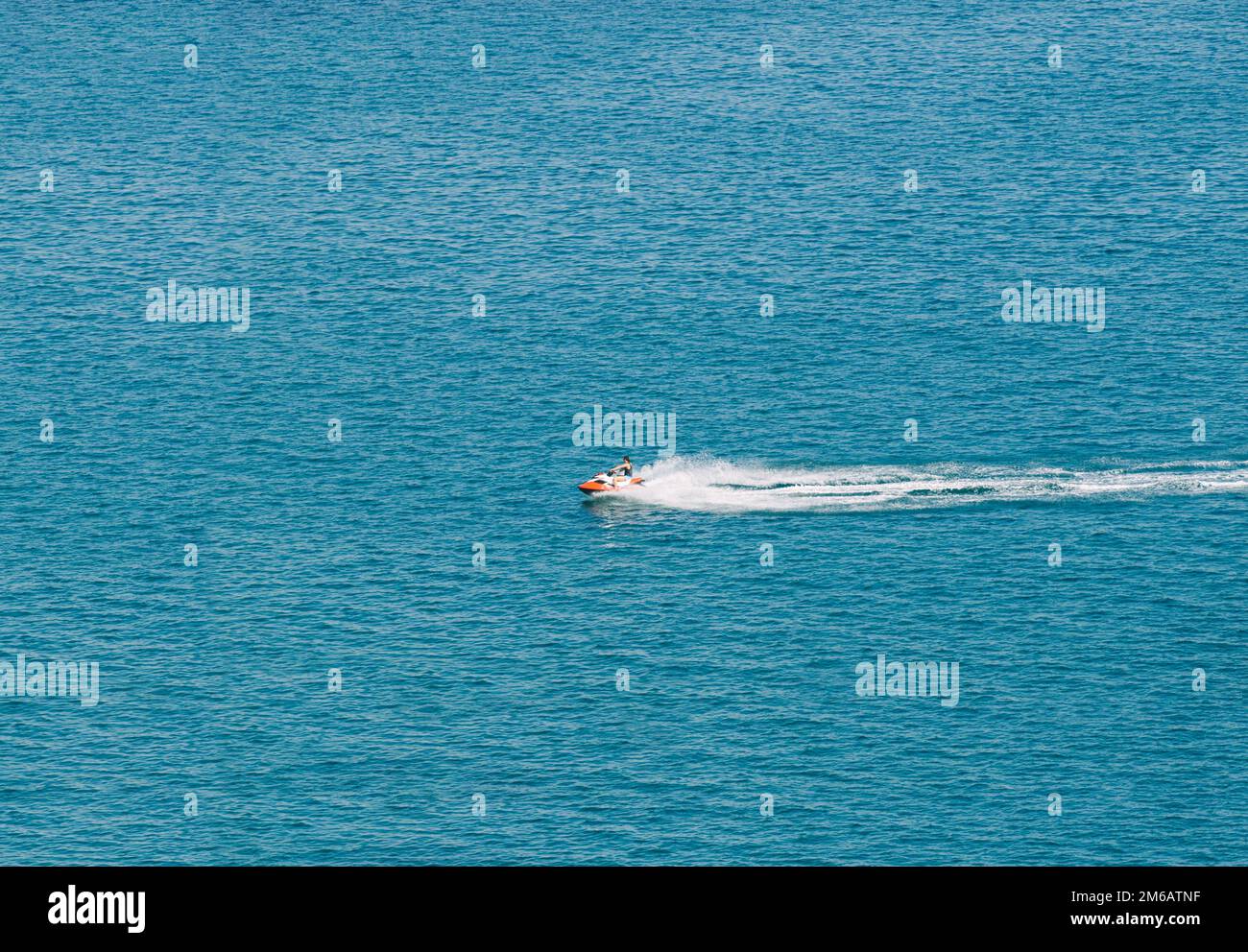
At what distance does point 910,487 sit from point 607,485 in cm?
2803

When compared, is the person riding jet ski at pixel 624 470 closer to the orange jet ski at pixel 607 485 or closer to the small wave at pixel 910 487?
the orange jet ski at pixel 607 485

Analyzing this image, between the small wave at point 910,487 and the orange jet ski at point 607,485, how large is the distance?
2.51 ft

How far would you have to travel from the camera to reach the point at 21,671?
551 feet

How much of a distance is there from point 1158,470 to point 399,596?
2839 inches

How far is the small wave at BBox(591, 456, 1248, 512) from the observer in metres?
194

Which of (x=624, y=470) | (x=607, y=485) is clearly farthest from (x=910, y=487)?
(x=607, y=485)

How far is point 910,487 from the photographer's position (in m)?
197

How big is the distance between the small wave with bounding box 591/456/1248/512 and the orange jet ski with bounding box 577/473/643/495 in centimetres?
77

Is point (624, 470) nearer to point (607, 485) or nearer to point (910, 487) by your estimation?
point (607, 485)

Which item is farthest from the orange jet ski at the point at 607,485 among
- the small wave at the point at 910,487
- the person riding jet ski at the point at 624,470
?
the small wave at the point at 910,487

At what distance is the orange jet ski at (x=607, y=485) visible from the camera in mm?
193750

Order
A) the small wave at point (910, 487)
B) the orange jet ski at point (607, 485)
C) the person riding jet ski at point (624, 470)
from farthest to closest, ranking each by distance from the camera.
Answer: the person riding jet ski at point (624, 470) < the small wave at point (910, 487) < the orange jet ski at point (607, 485)

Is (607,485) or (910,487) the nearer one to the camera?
(607,485)
